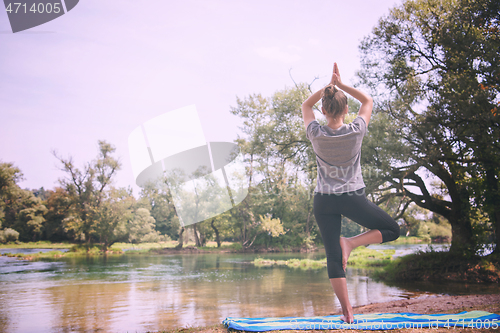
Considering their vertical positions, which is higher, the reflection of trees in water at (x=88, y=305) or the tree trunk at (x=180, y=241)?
the reflection of trees in water at (x=88, y=305)

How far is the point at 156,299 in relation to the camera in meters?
8.97

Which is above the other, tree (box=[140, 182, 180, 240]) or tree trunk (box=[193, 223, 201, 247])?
tree (box=[140, 182, 180, 240])

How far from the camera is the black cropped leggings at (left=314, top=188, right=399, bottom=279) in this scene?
2564 millimetres

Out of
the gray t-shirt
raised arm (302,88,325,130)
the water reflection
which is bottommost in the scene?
the water reflection

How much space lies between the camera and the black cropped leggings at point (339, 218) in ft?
8.41

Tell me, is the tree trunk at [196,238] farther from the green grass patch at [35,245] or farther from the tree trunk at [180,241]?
the green grass patch at [35,245]

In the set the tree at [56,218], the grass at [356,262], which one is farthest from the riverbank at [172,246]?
the grass at [356,262]

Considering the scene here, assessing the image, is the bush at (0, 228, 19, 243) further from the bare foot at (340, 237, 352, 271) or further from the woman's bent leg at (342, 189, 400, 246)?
the woman's bent leg at (342, 189, 400, 246)

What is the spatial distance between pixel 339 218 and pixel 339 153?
0.54 meters

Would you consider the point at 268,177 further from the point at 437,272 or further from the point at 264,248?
the point at 437,272

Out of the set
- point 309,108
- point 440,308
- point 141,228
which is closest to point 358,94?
point 309,108

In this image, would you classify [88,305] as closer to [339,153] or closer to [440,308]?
[440,308]

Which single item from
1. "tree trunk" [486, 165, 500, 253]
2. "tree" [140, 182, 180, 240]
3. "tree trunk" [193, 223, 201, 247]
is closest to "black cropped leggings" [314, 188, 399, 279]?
"tree trunk" [486, 165, 500, 253]

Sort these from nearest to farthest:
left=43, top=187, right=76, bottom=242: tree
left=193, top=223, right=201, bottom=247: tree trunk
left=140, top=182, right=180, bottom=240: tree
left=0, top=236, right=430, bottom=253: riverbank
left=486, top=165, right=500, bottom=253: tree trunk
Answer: left=486, top=165, right=500, bottom=253: tree trunk
left=0, top=236, right=430, bottom=253: riverbank
left=43, top=187, right=76, bottom=242: tree
left=193, top=223, right=201, bottom=247: tree trunk
left=140, top=182, right=180, bottom=240: tree
